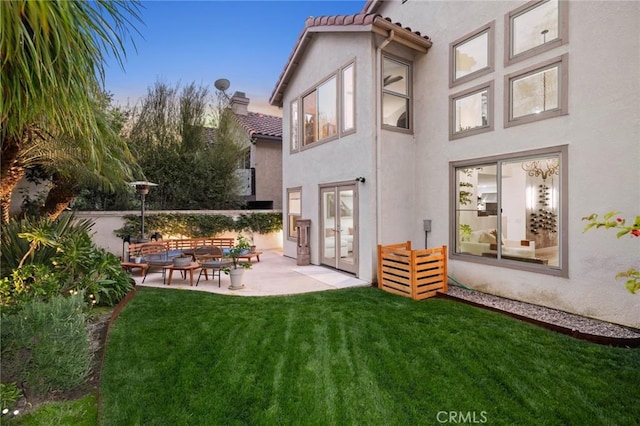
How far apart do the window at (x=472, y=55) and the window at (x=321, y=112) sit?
10.5ft

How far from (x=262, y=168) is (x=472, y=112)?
35.9 ft

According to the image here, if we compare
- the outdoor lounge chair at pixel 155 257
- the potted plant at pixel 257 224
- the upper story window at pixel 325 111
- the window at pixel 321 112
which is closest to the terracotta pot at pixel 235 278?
the outdoor lounge chair at pixel 155 257

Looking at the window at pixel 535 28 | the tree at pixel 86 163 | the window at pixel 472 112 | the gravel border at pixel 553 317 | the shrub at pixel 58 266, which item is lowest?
the gravel border at pixel 553 317

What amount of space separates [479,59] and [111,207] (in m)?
13.3

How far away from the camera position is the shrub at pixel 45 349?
3.30 metres

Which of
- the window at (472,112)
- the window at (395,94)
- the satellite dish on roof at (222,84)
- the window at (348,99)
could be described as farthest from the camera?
the satellite dish on roof at (222,84)

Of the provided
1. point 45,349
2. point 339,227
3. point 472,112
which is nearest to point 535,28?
point 472,112

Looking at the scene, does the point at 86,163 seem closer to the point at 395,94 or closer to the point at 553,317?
the point at 395,94

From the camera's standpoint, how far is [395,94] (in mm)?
8398

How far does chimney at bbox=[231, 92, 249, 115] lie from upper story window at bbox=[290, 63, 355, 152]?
708cm

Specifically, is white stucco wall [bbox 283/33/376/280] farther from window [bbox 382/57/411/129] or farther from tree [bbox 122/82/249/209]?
tree [bbox 122/82/249/209]

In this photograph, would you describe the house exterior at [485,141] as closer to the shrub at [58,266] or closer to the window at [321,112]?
the window at [321,112]

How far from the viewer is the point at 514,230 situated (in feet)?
22.3

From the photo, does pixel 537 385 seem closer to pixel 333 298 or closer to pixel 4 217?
pixel 333 298
